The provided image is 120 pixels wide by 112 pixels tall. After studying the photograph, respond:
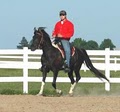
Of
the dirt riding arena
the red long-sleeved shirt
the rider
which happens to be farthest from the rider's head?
the dirt riding arena

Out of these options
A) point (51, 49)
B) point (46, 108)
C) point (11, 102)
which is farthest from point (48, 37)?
point (46, 108)

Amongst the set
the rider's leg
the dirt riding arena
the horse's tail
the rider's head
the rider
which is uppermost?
the rider's head

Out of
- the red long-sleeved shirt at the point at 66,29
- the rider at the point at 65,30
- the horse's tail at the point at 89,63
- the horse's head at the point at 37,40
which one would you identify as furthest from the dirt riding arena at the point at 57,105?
the horse's tail at the point at 89,63

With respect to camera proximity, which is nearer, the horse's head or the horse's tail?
the horse's head

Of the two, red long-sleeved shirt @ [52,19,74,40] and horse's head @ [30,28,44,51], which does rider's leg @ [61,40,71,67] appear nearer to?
red long-sleeved shirt @ [52,19,74,40]

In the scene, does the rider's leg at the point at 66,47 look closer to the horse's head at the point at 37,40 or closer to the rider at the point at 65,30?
the rider at the point at 65,30

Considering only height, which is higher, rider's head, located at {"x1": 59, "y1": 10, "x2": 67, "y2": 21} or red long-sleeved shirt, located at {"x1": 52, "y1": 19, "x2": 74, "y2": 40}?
rider's head, located at {"x1": 59, "y1": 10, "x2": 67, "y2": 21}

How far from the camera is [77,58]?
16.2m

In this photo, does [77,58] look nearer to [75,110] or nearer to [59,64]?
[59,64]

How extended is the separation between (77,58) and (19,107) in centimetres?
477

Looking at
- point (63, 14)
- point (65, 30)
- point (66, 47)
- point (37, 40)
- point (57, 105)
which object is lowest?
point (57, 105)

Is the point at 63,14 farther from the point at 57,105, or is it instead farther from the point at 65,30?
the point at 57,105

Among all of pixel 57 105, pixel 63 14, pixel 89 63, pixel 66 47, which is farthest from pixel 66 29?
pixel 57 105

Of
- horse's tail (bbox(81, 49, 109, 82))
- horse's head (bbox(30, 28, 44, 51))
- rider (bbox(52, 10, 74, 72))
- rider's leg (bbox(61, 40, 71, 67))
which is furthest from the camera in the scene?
horse's tail (bbox(81, 49, 109, 82))
